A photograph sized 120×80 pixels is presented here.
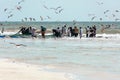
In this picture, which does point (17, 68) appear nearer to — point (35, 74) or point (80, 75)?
point (35, 74)

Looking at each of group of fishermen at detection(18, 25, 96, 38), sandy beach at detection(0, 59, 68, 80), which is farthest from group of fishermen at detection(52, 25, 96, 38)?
sandy beach at detection(0, 59, 68, 80)

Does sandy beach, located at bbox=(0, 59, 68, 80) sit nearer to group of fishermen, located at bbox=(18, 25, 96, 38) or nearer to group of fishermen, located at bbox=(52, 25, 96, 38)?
group of fishermen, located at bbox=(18, 25, 96, 38)

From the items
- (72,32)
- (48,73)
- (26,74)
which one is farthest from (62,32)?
(26,74)

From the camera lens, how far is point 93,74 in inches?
687

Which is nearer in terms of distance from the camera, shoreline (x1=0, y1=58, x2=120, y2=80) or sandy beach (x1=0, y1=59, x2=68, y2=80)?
sandy beach (x1=0, y1=59, x2=68, y2=80)

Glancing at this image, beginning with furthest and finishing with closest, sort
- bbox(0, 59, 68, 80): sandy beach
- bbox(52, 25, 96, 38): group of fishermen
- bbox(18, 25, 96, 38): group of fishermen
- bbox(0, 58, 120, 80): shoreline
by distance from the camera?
bbox(52, 25, 96, 38): group of fishermen, bbox(18, 25, 96, 38): group of fishermen, bbox(0, 58, 120, 80): shoreline, bbox(0, 59, 68, 80): sandy beach

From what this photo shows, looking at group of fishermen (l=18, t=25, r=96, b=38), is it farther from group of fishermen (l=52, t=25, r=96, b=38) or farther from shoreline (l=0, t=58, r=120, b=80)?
shoreline (l=0, t=58, r=120, b=80)

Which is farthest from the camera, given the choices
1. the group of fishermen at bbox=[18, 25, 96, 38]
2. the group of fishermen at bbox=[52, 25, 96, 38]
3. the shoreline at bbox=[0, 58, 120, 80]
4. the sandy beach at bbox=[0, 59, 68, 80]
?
the group of fishermen at bbox=[52, 25, 96, 38]

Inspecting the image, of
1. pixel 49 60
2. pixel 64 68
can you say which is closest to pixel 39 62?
pixel 49 60

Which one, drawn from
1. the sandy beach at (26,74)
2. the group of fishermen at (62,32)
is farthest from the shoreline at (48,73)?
the group of fishermen at (62,32)

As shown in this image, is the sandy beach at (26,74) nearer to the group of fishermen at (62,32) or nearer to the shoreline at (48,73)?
the shoreline at (48,73)

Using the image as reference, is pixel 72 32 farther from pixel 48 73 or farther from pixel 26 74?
pixel 26 74

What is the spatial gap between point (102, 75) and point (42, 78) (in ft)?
8.82

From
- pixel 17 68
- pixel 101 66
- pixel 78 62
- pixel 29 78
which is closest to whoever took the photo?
pixel 29 78
